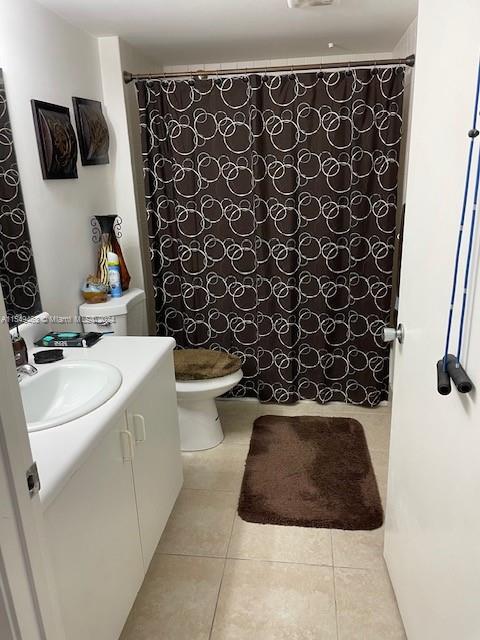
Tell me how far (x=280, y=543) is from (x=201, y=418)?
0.82 metres

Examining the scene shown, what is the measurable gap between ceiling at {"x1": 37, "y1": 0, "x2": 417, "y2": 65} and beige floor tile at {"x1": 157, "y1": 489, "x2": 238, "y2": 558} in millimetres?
2164

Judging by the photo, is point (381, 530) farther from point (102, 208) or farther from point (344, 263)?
point (102, 208)

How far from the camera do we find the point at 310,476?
234 cm

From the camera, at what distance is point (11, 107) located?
1.86m

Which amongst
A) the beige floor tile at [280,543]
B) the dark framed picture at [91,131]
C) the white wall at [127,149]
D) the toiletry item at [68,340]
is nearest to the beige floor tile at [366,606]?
the beige floor tile at [280,543]

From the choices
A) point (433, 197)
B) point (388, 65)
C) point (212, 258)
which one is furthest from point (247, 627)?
point (388, 65)

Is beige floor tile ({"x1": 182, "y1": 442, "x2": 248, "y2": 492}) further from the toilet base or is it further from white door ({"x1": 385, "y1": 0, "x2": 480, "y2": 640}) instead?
white door ({"x1": 385, "y1": 0, "x2": 480, "y2": 640})

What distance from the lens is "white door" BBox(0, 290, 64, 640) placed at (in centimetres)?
75

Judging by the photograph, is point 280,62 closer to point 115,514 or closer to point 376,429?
point 376,429

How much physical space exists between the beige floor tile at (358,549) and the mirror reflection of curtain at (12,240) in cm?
156

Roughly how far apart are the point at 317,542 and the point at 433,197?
1.43 meters

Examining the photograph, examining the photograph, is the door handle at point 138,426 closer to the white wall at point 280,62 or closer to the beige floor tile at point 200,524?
the beige floor tile at point 200,524

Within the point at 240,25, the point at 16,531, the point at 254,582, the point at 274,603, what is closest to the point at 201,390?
the point at 254,582

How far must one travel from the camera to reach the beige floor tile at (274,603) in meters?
1.58
